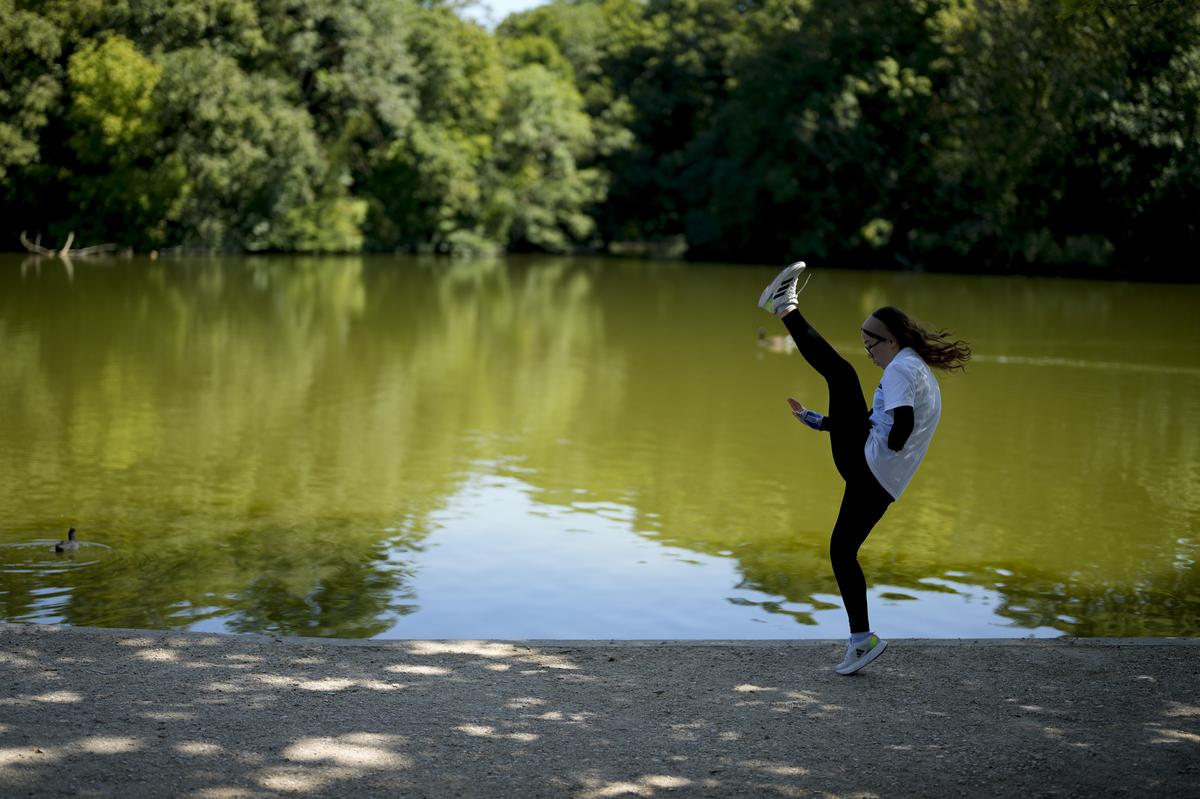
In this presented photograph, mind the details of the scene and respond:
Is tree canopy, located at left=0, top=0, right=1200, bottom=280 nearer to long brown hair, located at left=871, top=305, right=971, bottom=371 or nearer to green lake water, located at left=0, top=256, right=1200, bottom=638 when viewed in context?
green lake water, located at left=0, top=256, right=1200, bottom=638

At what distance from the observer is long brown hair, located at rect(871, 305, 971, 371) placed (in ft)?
20.9

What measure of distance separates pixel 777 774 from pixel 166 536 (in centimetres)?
693

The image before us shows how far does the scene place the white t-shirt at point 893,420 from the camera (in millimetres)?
6270

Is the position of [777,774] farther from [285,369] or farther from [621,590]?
[285,369]

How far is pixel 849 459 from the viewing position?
6395 millimetres

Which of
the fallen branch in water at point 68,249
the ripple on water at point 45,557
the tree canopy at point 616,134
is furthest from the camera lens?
the fallen branch in water at point 68,249

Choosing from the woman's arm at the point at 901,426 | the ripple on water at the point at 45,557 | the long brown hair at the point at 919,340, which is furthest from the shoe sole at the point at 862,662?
the ripple on water at the point at 45,557

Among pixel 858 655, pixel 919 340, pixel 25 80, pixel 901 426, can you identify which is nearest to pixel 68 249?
pixel 25 80

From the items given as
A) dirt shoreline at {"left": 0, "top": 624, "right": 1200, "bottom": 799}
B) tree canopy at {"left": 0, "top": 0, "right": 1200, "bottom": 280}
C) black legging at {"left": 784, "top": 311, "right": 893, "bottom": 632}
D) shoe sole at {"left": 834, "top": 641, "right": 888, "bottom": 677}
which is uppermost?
tree canopy at {"left": 0, "top": 0, "right": 1200, "bottom": 280}

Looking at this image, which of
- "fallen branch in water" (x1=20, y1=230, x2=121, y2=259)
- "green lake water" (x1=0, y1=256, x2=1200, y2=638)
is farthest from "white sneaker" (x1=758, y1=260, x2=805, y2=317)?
"fallen branch in water" (x1=20, y1=230, x2=121, y2=259)

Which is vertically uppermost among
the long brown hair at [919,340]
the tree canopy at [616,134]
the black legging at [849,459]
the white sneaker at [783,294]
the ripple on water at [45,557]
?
the tree canopy at [616,134]

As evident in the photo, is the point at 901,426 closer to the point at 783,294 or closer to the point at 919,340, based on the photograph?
the point at 919,340

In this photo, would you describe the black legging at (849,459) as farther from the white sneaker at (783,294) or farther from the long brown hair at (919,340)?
the long brown hair at (919,340)

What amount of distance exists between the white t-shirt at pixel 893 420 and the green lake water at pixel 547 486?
8.42ft
